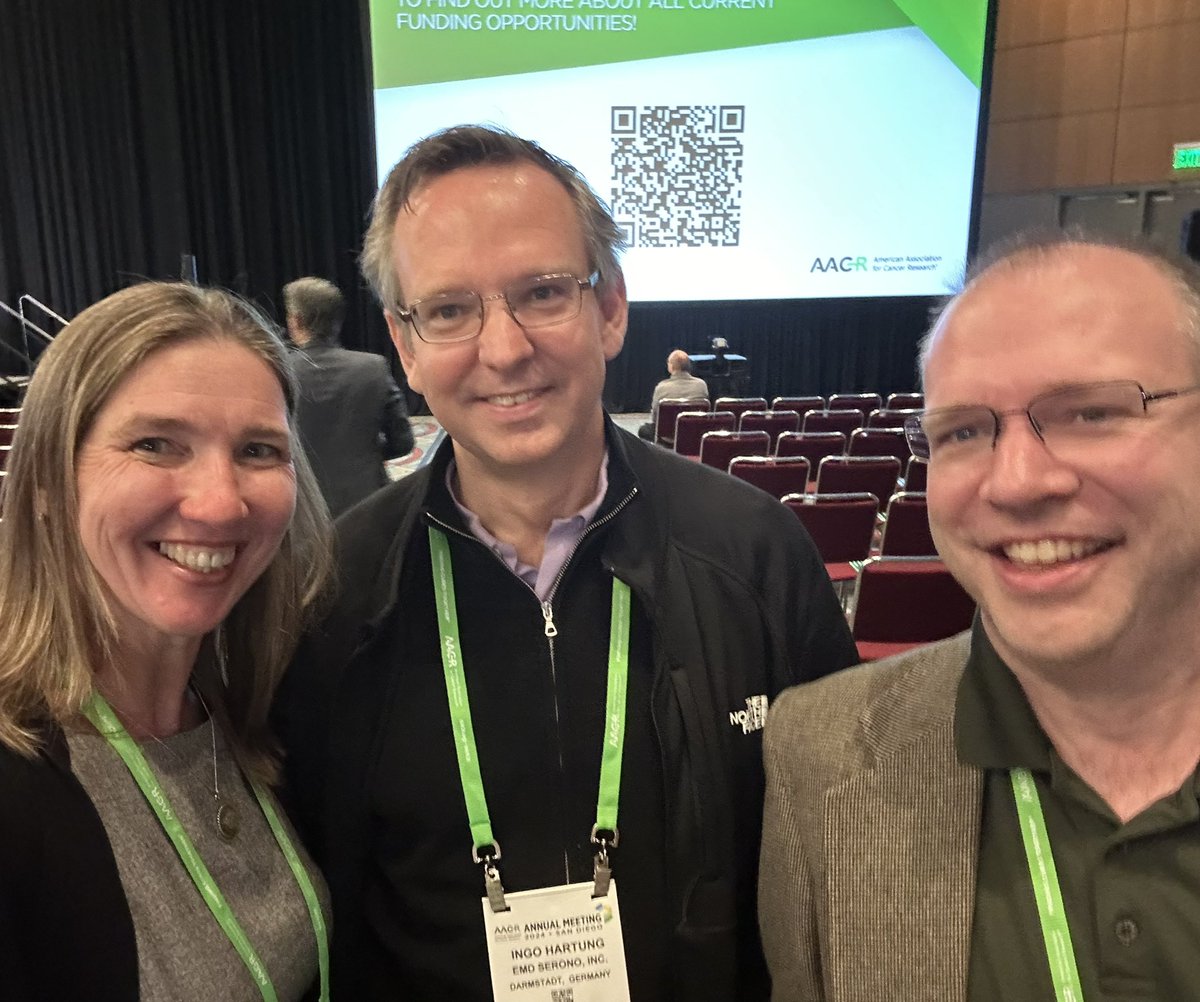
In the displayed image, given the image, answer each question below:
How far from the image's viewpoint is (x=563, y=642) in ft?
5.10

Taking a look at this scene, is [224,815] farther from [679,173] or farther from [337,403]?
[679,173]

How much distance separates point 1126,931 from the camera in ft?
3.56

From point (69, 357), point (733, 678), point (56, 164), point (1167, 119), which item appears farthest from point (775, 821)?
point (56, 164)

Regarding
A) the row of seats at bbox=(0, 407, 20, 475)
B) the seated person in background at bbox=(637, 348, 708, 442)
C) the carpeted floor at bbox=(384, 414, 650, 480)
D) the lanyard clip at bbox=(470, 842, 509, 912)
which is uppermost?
the lanyard clip at bbox=(470, 842, 509, 912)

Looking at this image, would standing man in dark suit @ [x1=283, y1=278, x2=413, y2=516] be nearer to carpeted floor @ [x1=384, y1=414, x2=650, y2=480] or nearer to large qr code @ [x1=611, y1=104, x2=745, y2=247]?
carpeted floor @ [x1=384, y1=414, x2=650, y2=480]

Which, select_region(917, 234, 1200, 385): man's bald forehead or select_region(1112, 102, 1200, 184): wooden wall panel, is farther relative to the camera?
select_region(1112, 102, 1200, 184): wooden wall panel

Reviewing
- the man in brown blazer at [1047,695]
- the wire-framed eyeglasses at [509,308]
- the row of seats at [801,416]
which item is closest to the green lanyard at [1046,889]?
the man in brown blazer at [1047,695]

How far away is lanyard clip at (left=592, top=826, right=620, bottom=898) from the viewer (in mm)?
1485

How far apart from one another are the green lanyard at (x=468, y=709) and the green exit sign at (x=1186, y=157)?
12066 mm

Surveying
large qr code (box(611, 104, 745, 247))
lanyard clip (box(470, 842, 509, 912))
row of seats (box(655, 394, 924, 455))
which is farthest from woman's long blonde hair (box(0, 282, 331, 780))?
large qr code (box(611, 104, 745, 247))

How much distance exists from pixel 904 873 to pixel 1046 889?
0.17m

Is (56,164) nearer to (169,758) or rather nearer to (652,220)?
(652,220)

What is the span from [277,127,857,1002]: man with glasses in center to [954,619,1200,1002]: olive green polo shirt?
44 centimetres

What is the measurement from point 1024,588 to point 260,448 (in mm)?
1132
